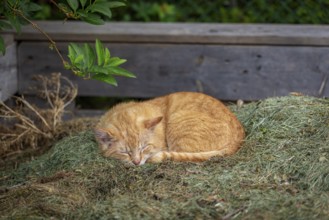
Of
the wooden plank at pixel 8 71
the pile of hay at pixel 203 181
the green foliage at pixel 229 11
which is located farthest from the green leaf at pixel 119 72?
the green foliage at pixel 229 11

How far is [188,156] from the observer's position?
4.82 meters

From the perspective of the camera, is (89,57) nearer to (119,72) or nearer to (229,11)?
(119,72)

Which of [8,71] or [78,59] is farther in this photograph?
[8,71]

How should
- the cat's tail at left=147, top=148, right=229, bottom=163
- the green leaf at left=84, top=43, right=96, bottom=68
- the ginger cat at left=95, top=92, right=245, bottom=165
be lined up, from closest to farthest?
the green leaf at left=84, top=43, right=96, bottom=68
the cat's tail at left=147, top=148, right=229, bottom=163
the ginger cat at left=95, top=92, right=245, bottom=165

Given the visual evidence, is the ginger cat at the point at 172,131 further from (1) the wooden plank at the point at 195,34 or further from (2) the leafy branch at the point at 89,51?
(1) the wooden plank at the point at 195,34

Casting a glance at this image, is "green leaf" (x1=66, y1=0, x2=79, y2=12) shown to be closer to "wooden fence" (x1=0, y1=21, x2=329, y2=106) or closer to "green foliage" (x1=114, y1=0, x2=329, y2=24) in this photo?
"wooden fence" (x1=0, y1=21, x2=329, y2=106)

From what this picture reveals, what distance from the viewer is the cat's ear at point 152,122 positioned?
5.24m

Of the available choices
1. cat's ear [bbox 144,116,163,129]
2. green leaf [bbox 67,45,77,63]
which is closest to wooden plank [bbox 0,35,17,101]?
cat's ear [bbox 144,116,163,129]

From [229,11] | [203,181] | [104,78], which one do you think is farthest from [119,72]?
[229,11]

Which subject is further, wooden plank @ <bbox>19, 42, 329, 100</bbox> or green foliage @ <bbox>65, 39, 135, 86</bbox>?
wooden plank @ <bbox>19, 42, 329, 100</bbox>

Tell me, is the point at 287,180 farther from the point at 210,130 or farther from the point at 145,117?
the point at 145,117

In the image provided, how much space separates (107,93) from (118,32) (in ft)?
2.12

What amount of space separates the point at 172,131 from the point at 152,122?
20cm

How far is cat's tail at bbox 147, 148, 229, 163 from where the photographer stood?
4816 millimetres
